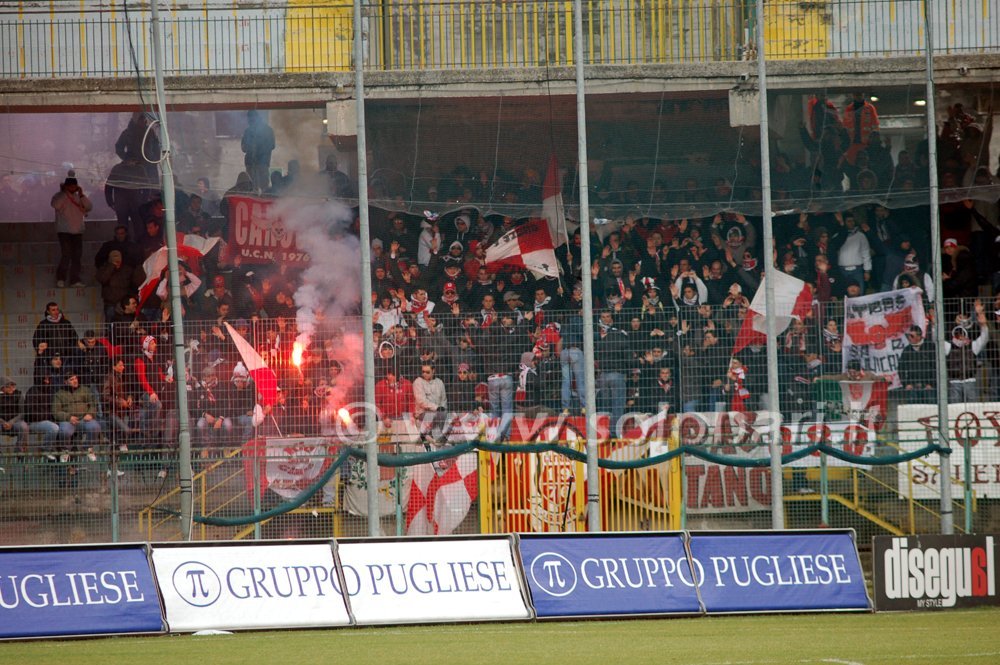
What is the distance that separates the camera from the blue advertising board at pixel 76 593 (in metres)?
12.7

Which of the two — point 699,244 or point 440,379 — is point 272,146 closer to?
point 440,379

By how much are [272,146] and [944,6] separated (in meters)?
10.5

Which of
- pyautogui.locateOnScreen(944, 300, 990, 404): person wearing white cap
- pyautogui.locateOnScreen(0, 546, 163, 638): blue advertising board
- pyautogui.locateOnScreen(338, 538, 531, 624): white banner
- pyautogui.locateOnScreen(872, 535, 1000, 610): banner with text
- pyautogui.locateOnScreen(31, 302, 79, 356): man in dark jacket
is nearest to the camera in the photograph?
pyautogui.locateOnScreen(0, 546, 163, 638): blue advertising board

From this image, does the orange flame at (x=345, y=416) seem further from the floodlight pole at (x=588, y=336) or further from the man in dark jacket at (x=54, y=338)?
the man in dark jacket at (x=54, y=338)

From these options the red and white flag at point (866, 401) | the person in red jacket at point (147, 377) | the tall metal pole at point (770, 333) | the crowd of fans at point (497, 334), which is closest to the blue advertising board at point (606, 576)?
the tall metal pole at point (770, 333)

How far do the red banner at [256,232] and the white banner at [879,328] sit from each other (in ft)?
26.0

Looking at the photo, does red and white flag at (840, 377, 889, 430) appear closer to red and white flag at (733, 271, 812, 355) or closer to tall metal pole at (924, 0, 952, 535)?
tall metal pole at (924, 0, 952, 535)

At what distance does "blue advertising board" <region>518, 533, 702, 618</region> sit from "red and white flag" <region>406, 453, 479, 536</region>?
2607mm

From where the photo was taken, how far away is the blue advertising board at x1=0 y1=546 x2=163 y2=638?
1274 cm

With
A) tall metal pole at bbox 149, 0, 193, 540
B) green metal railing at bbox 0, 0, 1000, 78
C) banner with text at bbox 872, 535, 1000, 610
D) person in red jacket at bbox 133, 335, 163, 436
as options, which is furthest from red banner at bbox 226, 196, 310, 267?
banner with text at bbox 872, 535, 1000, 610

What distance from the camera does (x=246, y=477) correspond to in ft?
53.4

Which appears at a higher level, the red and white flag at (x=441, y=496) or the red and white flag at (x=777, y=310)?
the red and white flag at (x=777, y=310)

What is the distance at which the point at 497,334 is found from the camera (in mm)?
16719

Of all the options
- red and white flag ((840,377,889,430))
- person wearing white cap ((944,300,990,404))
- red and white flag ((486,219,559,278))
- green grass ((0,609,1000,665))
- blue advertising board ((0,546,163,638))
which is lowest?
green grass ((0,609,1000,665))
